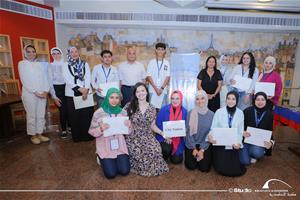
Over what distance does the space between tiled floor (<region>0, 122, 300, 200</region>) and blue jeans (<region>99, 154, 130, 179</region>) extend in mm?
82

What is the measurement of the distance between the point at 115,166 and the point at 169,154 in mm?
779

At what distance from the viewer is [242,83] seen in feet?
10.9

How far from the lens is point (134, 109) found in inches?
103

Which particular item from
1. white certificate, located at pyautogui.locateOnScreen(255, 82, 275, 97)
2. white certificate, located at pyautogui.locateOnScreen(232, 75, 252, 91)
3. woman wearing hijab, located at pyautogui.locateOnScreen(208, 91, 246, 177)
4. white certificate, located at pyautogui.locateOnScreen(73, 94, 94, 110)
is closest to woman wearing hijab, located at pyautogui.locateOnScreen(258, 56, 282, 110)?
white certificate, located at pyautogui.locateOnScreen(255, 82, 275, 97)

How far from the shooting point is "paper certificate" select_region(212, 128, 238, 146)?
256 centimetres

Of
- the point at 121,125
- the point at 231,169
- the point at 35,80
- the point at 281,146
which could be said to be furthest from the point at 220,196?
the point at 35,80

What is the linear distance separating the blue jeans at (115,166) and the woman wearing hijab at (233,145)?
111cm

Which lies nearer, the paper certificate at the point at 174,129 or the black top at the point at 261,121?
the paper certificate at the point at 174,129

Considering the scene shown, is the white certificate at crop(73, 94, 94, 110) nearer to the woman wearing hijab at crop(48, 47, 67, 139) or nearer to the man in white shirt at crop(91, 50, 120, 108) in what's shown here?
the man in white shirt at crop(91, 50, 120, 108)

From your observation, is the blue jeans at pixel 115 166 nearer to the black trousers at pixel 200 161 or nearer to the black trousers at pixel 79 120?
the black trousers at pixel 200 161

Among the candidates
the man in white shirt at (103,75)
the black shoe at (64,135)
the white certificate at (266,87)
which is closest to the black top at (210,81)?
the white certificate at (266,87)

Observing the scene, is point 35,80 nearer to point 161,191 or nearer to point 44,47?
point 44,47

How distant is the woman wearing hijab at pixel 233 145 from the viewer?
2.62 metres

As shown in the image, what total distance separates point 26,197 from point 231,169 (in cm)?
242
